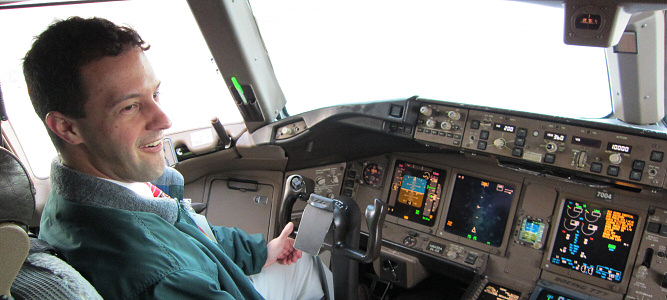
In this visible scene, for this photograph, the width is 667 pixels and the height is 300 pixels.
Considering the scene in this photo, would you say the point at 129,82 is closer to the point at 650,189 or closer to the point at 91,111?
the point at 91,111

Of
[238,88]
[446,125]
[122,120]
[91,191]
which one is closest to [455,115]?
[446,125]

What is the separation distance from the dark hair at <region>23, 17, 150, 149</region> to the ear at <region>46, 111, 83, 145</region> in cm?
2

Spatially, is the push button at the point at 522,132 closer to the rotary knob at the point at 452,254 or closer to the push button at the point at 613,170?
the push button at the point at 613,170

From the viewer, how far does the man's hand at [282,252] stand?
2.05 meters

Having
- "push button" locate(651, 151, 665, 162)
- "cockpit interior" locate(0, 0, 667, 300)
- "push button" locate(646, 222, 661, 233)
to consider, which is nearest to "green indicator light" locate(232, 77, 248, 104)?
"cockpit interior" locate(0, 0, 667, 300)

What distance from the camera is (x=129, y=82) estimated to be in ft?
4.68

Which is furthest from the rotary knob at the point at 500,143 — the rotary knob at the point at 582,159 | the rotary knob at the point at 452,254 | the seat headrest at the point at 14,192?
the seat headrest at the point at 14,192

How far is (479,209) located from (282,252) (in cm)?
131

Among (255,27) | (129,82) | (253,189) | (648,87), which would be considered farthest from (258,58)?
(648,87)

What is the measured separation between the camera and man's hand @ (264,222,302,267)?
2.05 metres

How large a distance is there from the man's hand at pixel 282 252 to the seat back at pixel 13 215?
3.62ft

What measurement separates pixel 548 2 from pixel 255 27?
1.80 meters

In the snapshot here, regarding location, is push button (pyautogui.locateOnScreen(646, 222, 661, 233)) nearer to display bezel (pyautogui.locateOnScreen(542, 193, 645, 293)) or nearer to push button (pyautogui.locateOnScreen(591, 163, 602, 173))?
display bezel (pyautogui.locateOnScreen(542, 193, 645, 293))

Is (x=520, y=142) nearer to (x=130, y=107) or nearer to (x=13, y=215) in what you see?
(x=130, y=107)
